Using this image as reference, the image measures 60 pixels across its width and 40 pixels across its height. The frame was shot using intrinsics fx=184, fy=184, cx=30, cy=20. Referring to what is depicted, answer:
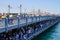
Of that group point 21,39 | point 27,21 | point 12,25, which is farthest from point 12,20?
point 27,21

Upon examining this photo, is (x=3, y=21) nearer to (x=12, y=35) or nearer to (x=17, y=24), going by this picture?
(x=17, y=24)

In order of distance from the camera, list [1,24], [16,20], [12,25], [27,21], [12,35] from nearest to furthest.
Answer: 1. [1,24]
2. [12,25]
3. [16,20]
4. [12,35]
5. [27,21]

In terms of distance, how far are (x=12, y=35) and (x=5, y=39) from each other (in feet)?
6.94

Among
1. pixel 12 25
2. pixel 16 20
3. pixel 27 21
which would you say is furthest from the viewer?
pixel 27 21

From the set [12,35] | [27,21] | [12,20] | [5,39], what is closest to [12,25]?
[12,20]

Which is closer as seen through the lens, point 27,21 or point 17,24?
point 17,24

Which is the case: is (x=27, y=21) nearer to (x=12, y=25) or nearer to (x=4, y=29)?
(x=12, y=25)

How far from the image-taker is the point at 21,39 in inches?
788

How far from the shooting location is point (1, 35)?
17422 millimetres

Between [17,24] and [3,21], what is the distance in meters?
3.60

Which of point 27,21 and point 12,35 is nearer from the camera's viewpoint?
point 12,35

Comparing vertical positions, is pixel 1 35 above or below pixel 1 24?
below

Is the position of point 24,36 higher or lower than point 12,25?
lower

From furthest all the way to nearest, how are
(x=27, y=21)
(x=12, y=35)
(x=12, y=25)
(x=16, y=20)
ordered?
(x=27, y=21) → (x=12, y=35) → (x=16, y=20) → (x=12, y=25)
